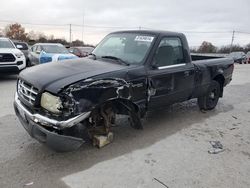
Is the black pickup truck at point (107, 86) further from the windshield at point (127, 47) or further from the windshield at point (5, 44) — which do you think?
the windshield at point (5, 44)

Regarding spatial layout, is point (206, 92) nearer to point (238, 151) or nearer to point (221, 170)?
point (238, 151)

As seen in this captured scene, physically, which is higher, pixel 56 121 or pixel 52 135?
pixel 56 121

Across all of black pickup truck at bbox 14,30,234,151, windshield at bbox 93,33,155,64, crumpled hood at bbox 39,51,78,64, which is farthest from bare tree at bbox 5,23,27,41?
black pickup truck at bbox 14,30,234,151

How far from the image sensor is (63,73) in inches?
157

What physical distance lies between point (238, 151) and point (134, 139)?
176 cm

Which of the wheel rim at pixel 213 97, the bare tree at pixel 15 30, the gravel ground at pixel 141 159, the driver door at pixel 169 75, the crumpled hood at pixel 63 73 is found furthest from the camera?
the bare tree at pixel 15 30

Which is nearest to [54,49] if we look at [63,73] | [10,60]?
[10,60]

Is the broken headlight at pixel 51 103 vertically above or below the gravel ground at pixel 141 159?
above

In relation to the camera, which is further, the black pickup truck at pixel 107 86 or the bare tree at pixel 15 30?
the bare tree at pixel 15 30

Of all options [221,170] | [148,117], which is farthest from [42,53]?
[221,170]

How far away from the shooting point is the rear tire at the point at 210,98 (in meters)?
6.86

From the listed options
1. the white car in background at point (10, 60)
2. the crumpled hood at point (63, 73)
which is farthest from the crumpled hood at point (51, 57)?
the crumpled hood at point (63, 73)

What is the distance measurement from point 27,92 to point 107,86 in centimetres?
120

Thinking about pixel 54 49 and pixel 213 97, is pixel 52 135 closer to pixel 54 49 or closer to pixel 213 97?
pixel 213 97
